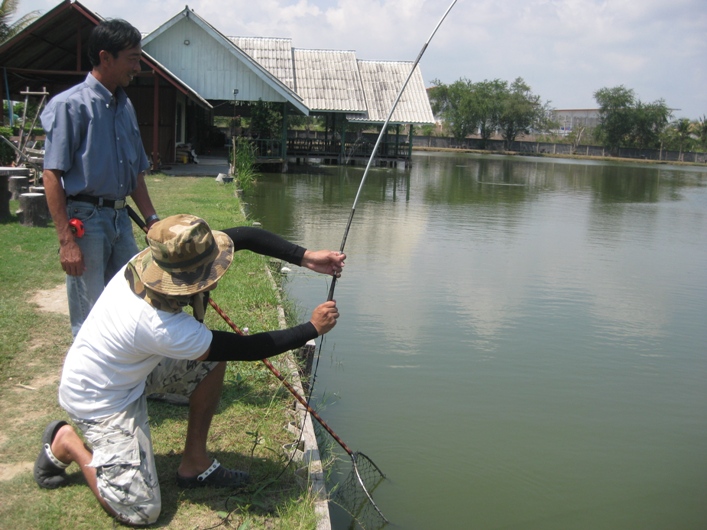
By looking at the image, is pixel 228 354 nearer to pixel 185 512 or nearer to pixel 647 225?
pixel 185 512

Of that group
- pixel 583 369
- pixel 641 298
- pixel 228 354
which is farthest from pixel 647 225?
pixel 228 354

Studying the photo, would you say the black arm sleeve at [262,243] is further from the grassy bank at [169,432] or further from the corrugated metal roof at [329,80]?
the corrugated metal roof at [329,80]

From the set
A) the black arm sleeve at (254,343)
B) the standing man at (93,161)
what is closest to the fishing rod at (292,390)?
the standing man at (93,161)

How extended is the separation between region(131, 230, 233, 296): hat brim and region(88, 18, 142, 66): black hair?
120 centimetres

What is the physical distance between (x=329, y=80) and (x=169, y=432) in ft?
79.7

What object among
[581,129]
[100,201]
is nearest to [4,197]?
[100,201]

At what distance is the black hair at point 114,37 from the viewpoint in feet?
10.9

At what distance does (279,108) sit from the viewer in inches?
904

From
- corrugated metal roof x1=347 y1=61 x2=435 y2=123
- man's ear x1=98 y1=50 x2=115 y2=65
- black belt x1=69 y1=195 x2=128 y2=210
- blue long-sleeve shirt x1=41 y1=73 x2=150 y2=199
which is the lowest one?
black belt x1=69 y1=195 x2=128 y2=210

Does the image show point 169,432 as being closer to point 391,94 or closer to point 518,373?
point 518,373

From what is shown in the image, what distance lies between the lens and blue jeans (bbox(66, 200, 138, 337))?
11.5ft

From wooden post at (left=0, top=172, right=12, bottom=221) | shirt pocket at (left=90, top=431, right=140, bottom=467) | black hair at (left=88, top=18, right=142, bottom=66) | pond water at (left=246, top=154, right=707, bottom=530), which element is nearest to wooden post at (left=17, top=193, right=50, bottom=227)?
wooden post at (left=0, top=172, right=12, bottom=221)

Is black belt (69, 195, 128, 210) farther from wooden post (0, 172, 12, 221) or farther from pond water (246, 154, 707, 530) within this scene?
wooden post (0, 172, 12, 221)

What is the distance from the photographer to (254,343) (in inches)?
111
